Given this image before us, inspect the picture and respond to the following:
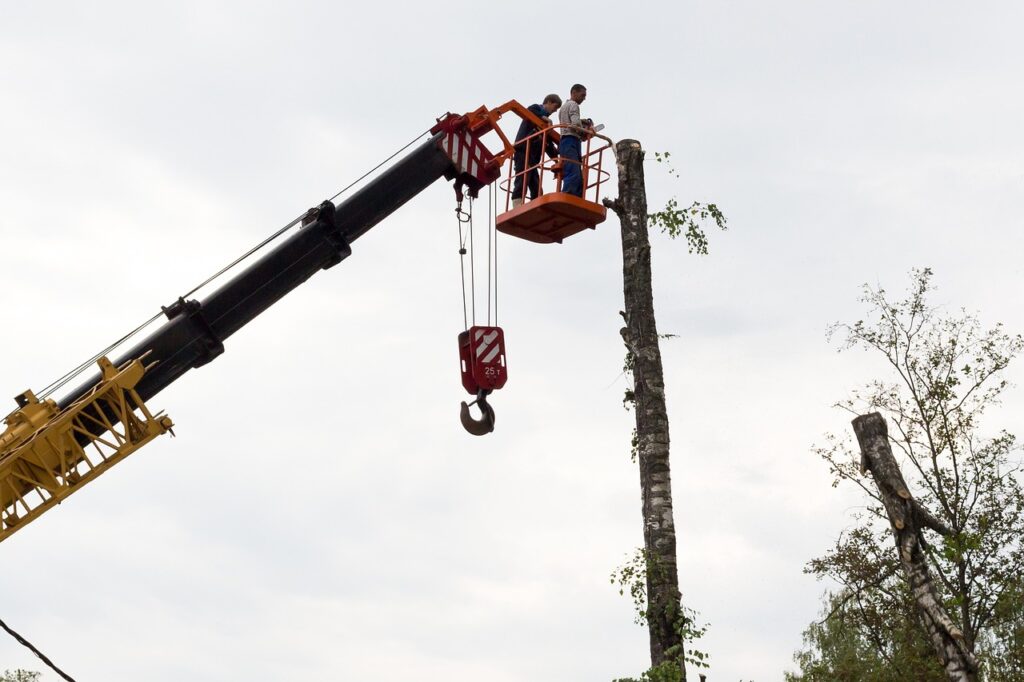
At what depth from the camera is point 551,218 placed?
12.8 meters

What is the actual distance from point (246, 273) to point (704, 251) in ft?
21.0

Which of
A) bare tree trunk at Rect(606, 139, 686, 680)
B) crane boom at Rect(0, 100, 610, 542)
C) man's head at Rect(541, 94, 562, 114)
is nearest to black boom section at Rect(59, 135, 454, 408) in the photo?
crane boom at Rect(0, 100, 610, 542)

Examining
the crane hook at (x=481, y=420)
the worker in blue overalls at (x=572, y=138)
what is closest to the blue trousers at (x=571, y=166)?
the worker in blue overalls at (x=572, y=138)

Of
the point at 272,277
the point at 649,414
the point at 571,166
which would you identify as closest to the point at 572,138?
the point at 571,166

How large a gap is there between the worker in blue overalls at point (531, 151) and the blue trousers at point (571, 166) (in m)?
0.17

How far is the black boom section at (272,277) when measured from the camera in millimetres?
11555

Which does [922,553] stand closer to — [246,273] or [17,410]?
[246,273]

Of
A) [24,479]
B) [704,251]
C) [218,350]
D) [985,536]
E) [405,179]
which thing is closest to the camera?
[24,479]

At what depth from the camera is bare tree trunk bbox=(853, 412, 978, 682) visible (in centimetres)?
1237

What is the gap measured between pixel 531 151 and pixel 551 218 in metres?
1.19

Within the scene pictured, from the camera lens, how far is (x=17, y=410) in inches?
437

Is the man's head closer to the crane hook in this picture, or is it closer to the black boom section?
the black boom section

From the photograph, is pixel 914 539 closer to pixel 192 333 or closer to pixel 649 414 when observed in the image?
pixel 649 414

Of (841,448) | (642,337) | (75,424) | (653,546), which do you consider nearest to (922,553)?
(653,546)
